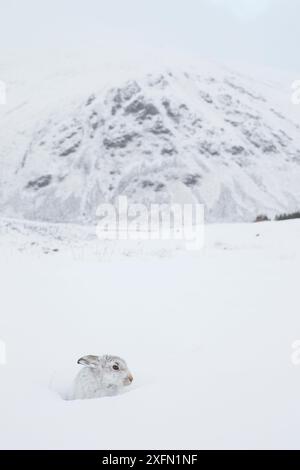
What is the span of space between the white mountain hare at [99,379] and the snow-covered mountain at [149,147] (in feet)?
86.0

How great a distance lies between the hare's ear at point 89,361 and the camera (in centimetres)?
384

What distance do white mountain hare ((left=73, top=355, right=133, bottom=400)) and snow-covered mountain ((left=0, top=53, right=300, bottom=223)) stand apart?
86.0 ft

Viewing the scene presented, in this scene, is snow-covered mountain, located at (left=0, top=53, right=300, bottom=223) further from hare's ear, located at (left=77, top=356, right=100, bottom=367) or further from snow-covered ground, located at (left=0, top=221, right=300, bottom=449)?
hare's ear, located at (left=77, top=356, right=100, bottom=367)

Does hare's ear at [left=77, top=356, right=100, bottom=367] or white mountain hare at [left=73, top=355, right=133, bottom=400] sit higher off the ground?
hare's ear at [left=77, top=356, right=100, bottom=367]

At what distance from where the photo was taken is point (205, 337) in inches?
193

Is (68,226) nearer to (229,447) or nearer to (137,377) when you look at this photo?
(137,377)

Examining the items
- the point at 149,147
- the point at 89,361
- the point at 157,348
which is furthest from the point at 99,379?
the point at 149,147

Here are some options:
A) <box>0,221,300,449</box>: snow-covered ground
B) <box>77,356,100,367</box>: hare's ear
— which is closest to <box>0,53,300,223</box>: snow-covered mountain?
<box>0,221,300,449</box>: snow-covered ground

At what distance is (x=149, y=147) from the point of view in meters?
34.6

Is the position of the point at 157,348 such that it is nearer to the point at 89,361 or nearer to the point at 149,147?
the point at 89,361

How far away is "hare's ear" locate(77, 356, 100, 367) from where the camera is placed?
384cm

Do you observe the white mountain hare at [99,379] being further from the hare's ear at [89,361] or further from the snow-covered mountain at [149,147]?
the snow-covered mountain at [149,147]

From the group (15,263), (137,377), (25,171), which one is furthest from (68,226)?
(137,377)

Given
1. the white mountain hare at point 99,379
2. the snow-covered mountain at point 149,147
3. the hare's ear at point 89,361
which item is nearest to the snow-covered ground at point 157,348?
the white mountain hare at point 99,379
